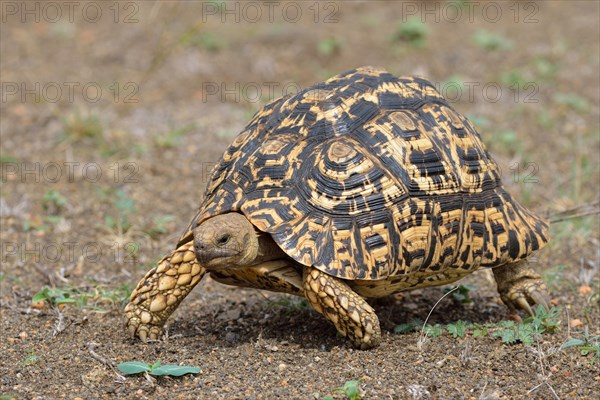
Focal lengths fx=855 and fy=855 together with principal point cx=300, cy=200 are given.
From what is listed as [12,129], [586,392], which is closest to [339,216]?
[586,392]

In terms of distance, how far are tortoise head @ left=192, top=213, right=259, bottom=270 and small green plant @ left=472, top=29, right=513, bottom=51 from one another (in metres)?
7.49

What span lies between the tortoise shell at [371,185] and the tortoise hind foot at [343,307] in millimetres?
86

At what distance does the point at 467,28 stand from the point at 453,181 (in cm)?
772

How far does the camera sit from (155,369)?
12.9 feet

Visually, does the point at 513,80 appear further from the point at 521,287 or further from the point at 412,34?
the point at 521,287

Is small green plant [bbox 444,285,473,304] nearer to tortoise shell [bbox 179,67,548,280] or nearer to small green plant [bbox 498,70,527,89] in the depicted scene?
tortoise shell [bbox 179,67,548,280]

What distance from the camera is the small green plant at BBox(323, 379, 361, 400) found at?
144 inches

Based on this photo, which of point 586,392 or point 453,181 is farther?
point 453,181

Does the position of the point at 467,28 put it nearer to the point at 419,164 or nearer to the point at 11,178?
the point at 11,178

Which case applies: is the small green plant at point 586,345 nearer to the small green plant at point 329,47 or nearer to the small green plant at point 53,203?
the small green plant at point 53,203

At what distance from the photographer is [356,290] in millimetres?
4379

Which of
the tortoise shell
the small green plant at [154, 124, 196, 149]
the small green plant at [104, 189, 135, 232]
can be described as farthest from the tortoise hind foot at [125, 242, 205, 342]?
the small green plant at [154, 124, 196, 149]

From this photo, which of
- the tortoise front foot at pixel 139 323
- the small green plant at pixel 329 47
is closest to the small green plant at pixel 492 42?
the small green plant at pixel 329 47

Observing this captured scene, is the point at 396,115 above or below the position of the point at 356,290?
above
